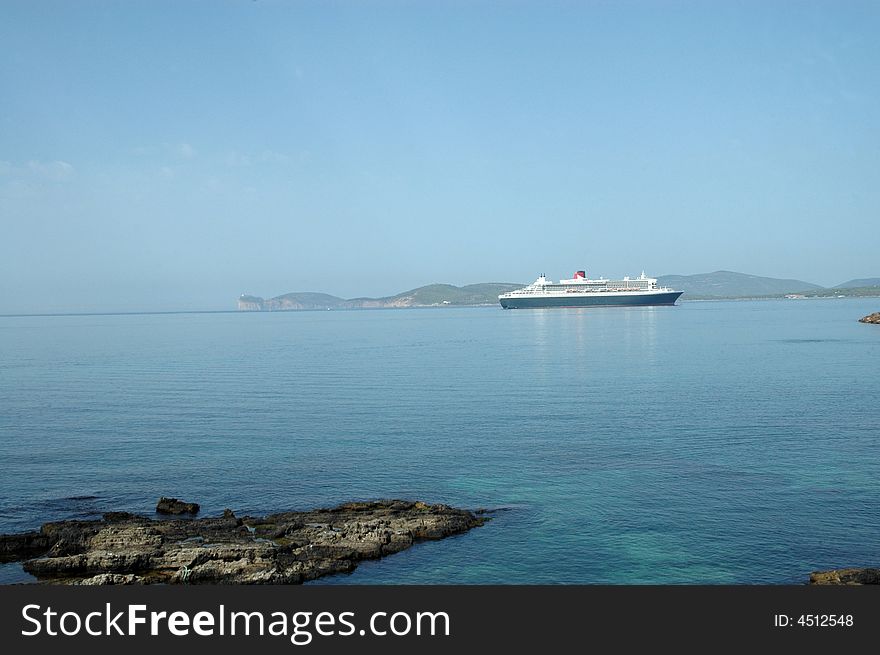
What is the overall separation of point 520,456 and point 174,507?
13.0 meters

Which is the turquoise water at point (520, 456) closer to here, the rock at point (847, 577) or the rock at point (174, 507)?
the rock at point (174, 507)

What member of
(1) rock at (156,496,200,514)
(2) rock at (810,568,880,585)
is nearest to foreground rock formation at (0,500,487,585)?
(1) rock at (156,496,200,514)

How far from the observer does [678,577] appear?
1770 centimetres

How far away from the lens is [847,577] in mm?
16578

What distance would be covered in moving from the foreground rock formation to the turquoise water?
39.8 inches

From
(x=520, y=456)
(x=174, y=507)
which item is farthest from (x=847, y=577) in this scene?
(x=174, y=507)

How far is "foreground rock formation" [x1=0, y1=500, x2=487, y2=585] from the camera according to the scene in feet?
59.5

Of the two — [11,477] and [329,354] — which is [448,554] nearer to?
[11,477]

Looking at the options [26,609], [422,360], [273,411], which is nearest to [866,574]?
[26,609]

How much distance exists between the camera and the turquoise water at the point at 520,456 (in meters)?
19.4

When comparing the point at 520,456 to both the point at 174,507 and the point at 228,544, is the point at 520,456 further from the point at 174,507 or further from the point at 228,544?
the point at 228,544

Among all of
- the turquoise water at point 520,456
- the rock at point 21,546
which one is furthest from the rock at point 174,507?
the rock at point 21,546

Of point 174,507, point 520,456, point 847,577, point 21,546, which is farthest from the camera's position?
point 520,456

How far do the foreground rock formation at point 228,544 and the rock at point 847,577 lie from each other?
29.0 ft
